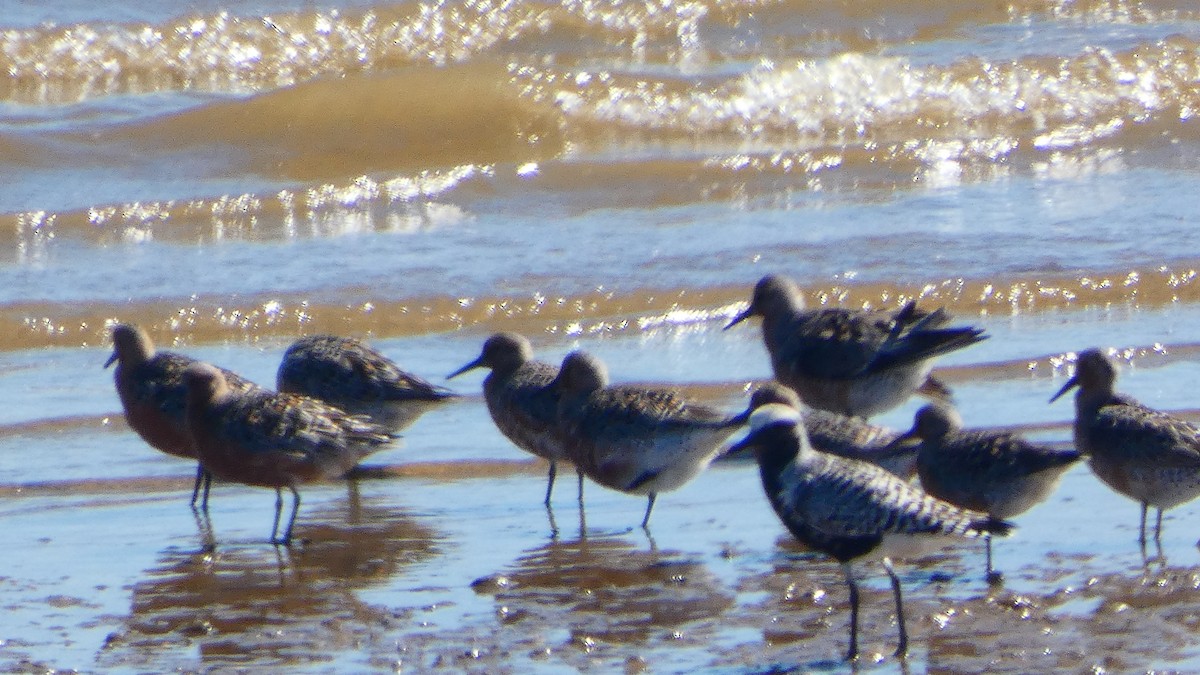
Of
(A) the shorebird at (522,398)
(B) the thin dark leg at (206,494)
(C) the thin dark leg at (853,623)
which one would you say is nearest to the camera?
(C) the thin dark leg at (853,623)

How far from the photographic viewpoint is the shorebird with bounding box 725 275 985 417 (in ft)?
26.9

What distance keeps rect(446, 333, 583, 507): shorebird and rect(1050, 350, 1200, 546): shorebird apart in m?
2.07

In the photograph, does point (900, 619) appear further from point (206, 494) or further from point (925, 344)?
point (206, 494)

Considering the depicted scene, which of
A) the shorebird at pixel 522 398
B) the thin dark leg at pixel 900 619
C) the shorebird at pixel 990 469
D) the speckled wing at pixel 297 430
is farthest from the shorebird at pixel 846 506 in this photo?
the speckled wing at pixel 297 430

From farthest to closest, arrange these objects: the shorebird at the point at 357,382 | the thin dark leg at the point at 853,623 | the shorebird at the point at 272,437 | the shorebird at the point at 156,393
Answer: the shorebird at the point at 357,382, the shorebird at the point at 156,393, the shorebird at the point at 272,437, the thin dark leg at the point at 853,623

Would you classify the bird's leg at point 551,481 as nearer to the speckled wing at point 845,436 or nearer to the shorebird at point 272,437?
the shorebird at point 272,437

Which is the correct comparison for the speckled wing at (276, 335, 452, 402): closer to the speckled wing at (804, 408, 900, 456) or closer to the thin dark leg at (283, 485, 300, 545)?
the thin dark leg at (283, 485, 300, 545)

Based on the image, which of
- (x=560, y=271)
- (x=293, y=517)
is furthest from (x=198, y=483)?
(x=560, y=271)

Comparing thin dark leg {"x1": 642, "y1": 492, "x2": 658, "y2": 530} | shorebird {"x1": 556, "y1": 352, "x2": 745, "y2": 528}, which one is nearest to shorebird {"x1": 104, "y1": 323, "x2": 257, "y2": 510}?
shorebird {"x1": 556, "y1": 352, "x2": 745, "y2": 528}

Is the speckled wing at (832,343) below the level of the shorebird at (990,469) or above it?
above

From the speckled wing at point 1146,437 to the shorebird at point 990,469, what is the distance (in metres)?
0.17

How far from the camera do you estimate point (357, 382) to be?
8.55 m

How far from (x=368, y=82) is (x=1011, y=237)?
671 cm

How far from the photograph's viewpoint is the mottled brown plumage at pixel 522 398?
25.3ft
